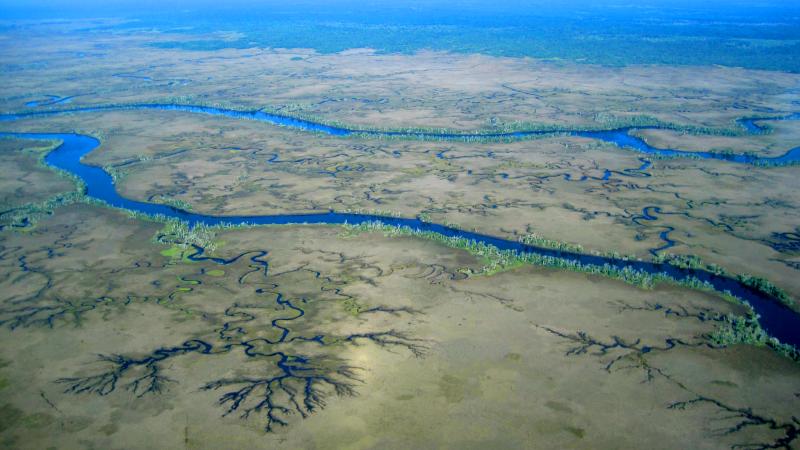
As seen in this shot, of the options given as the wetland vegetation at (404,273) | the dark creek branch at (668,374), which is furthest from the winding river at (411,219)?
the dark creek branch at (668,374)

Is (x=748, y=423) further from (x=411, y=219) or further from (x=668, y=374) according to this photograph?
(x=411, y=219)

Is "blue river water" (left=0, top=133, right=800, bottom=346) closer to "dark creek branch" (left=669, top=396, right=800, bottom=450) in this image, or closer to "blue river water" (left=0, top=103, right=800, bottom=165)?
"dark creek branch" (left=669, top=396, right=800, bottom=450)

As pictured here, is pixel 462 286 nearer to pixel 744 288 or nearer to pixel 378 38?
pixel 744 288

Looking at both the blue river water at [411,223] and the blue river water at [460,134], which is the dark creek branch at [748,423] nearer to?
the blue river water at [411,223]


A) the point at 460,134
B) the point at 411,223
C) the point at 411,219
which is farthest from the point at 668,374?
the point at 460,134

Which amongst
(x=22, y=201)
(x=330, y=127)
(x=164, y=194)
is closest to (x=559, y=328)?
(x=164, y=194)
